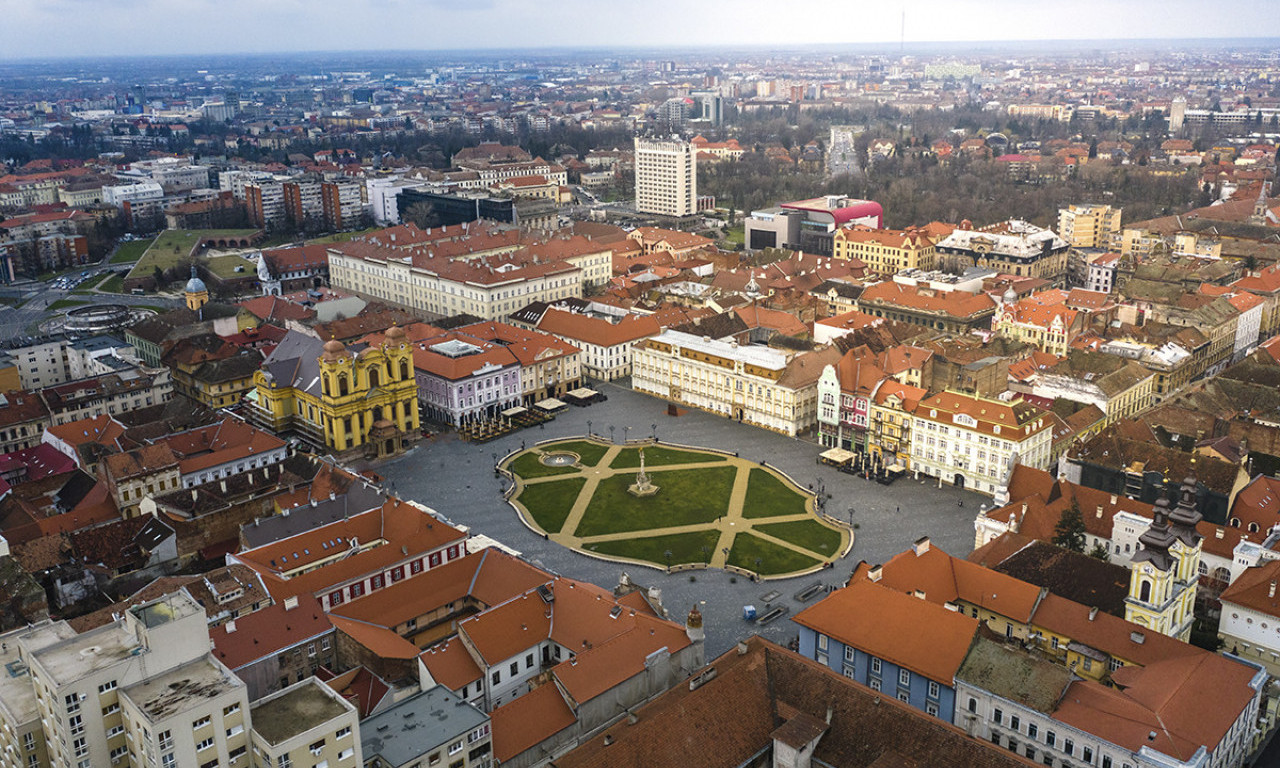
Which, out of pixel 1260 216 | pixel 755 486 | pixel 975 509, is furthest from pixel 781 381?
pixel 1260 216

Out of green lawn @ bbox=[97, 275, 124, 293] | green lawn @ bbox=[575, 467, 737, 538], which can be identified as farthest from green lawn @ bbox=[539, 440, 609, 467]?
green lawn @ bbox=[97, 275, 124, 293]

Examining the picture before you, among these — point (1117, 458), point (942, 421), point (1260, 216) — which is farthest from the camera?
point (1260, 216)

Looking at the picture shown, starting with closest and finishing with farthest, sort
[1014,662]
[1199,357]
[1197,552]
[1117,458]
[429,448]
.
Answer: [1014,662], [1197,552], [1117,458], [429,448], [1199,357]

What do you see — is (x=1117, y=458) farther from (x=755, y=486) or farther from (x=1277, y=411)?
(x=755, y=486)

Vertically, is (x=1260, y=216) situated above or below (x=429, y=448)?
above

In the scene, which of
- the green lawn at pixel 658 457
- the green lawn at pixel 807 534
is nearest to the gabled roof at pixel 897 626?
the green lawn at pixel 807 534

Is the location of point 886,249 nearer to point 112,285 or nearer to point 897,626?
point 897,626

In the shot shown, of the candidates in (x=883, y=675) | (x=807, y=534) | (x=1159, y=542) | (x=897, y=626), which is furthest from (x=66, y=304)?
(x=1159, y=542)
